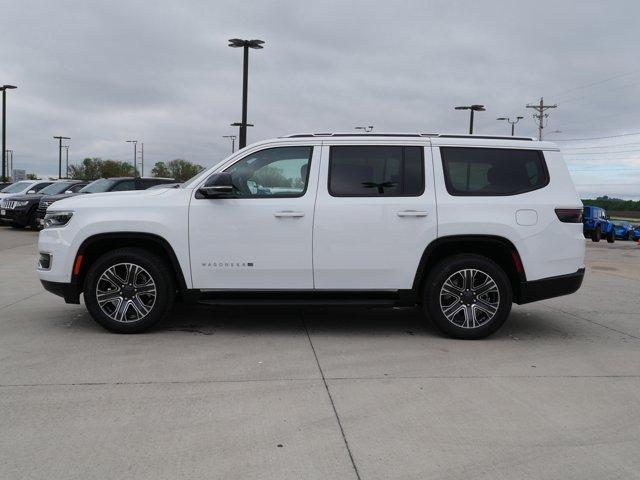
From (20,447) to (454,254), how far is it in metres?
4.03

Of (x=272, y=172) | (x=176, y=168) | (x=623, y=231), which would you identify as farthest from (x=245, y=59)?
(x=176, y=168)

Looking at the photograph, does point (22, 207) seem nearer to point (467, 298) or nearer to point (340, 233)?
point (340, 233)

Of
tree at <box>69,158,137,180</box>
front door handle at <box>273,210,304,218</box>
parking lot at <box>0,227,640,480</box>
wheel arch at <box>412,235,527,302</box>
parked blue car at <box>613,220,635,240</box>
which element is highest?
tree at <box>69,158,137,180</box>

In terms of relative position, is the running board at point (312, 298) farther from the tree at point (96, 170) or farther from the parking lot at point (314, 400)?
the tree at point (96, 170)

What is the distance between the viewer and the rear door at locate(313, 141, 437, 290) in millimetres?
5516

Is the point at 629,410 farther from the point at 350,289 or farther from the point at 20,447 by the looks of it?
the point at 20,447

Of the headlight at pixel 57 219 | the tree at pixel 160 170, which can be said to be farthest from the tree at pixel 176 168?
the headlight at pixel 57 219

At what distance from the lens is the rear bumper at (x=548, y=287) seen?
564cm

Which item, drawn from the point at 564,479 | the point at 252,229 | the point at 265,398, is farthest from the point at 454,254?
the point at 564,479

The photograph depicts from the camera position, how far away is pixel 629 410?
3.90 m

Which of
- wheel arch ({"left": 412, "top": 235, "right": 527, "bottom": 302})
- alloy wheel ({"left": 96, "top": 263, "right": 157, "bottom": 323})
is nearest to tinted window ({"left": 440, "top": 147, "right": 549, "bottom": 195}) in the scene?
wheel arch ({"left": 412, "top": 235, "right": 527, "bottom": 302})

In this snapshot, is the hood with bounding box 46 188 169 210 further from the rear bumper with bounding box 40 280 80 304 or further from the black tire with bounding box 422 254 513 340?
the black tire with bounding box 422 254 513 340

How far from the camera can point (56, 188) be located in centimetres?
2028

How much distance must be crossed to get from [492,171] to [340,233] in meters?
1.63
